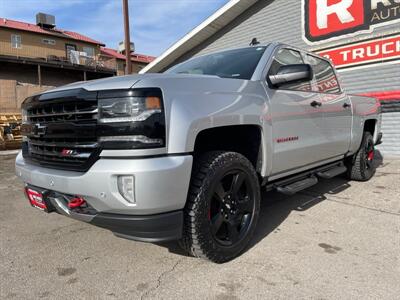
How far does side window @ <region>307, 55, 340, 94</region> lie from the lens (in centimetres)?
447

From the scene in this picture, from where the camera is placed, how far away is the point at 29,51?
107 feet

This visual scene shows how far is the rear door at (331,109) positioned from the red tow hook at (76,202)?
2.91 meters

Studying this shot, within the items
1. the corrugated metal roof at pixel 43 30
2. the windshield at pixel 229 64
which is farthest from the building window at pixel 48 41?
the windshield at pixel 229 64

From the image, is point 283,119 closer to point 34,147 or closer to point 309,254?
point 309,254

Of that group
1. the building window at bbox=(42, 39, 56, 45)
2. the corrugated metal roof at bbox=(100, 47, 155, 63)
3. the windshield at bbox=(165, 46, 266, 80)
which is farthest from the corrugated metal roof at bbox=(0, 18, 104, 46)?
the windshield at bbox=(165, 46, 266, 80)

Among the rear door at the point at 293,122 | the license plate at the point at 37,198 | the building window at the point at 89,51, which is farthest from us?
the building window at the point at 89,51

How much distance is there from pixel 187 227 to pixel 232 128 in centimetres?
101

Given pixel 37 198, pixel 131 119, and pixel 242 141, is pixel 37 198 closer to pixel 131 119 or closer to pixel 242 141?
pixel 131 119

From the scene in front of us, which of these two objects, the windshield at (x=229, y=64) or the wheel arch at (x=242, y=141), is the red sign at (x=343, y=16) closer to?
the windshield at (x=229, y=64)

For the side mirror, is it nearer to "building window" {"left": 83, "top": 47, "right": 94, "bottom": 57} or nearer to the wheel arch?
the wheel arch

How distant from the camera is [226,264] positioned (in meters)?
2.86

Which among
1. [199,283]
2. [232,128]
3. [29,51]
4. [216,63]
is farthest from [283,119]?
[29,51]

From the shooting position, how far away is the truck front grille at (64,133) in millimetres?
2413

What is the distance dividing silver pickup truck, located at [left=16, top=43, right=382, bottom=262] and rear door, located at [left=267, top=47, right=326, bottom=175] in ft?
0.06
